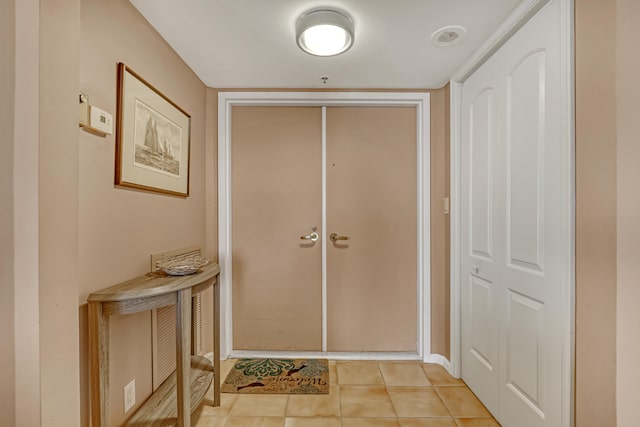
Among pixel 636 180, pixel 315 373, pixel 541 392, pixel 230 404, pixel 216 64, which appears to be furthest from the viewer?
pixel 315 373

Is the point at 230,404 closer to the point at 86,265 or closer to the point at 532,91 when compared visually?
the point at 86,265

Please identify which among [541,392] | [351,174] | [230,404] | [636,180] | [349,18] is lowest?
[230,404]

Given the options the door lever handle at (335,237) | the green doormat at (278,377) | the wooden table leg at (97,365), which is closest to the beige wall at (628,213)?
the green doormat at (278,377)

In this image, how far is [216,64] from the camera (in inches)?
76.7

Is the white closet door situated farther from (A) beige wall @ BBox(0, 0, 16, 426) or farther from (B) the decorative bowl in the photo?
(A) beige wall @ BBox(0, 0, 16, 426)

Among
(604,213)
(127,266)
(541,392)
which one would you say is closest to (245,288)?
(127,266)

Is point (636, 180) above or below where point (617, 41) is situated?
below

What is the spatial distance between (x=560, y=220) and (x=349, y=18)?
136cm

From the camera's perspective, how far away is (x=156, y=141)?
61.4 inches

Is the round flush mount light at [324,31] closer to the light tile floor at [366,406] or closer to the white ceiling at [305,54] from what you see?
the white ceiling at [305,54]

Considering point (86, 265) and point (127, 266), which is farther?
point (127, 266)

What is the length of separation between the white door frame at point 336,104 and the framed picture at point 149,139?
42 centimetres

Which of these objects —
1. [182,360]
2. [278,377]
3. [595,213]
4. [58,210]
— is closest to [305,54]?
[58,210]

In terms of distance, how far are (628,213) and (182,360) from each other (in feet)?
5.81
